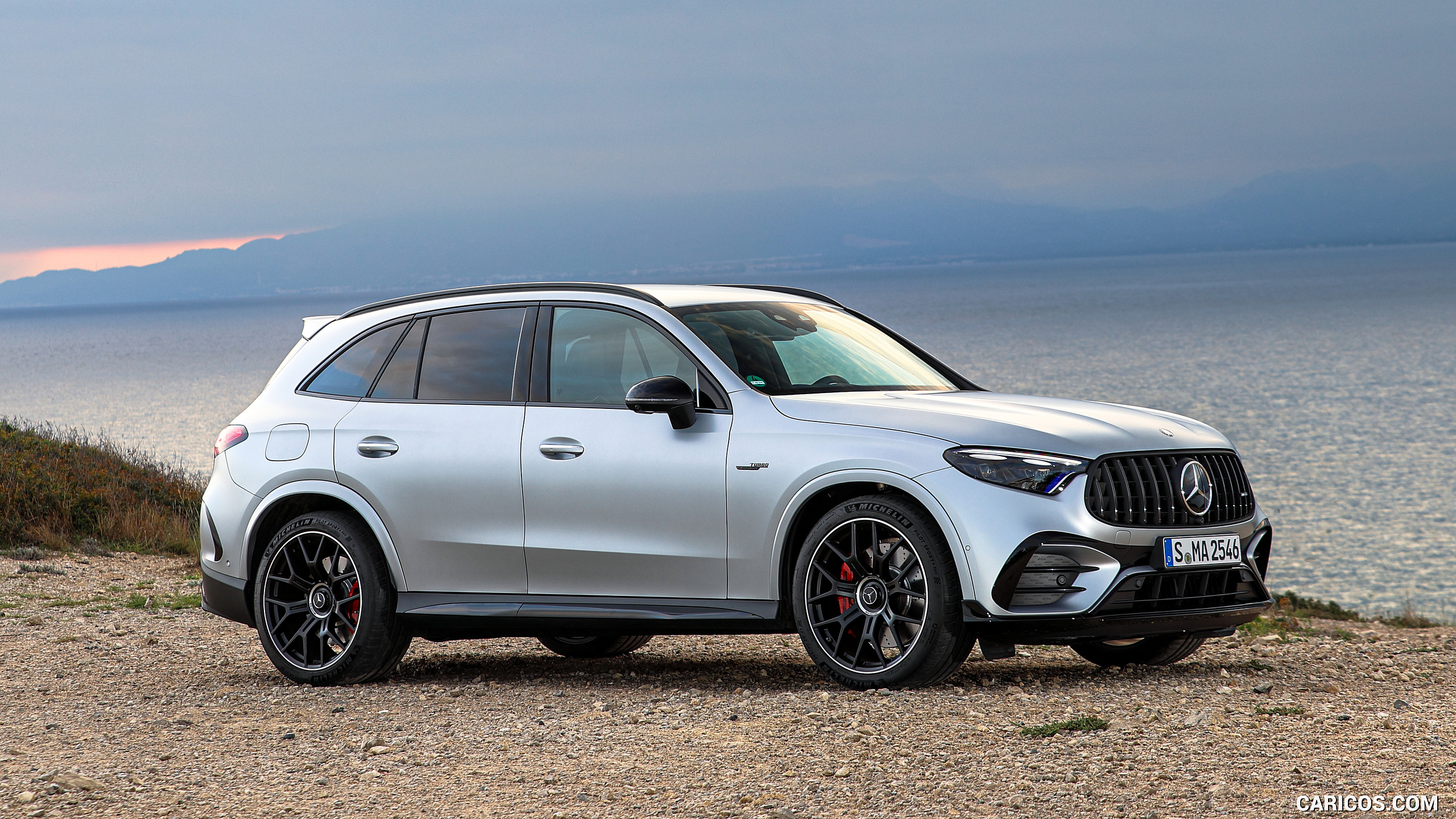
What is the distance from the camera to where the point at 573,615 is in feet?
21.5

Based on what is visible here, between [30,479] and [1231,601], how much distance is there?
13.2 metres

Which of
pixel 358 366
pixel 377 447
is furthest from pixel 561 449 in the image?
pixel 358 366

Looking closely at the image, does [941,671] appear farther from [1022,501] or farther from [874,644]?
[1022,501]

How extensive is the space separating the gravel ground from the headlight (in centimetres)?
90

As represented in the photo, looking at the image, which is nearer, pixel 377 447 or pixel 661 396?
pixel 661 396

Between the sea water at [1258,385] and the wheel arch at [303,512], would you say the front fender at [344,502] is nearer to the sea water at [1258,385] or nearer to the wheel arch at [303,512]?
the wheel arch at [303,512]

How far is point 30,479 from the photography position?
15.0 meters

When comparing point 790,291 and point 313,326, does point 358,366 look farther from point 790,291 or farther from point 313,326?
point 790,291

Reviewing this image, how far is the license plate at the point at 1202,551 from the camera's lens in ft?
19.0

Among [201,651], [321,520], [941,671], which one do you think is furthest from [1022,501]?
[201,651]

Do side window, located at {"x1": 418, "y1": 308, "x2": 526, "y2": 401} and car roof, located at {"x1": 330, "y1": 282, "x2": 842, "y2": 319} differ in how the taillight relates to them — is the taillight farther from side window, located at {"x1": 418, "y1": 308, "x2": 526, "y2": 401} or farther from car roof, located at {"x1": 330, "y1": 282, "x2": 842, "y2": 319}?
side window, located at {"x1": 418, "y1": 308, "x2": 526, "y2": 401}

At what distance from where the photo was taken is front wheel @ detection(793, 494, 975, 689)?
18.9 ft

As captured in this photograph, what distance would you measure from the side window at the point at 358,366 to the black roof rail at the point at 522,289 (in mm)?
182

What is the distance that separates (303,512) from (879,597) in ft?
10.9
